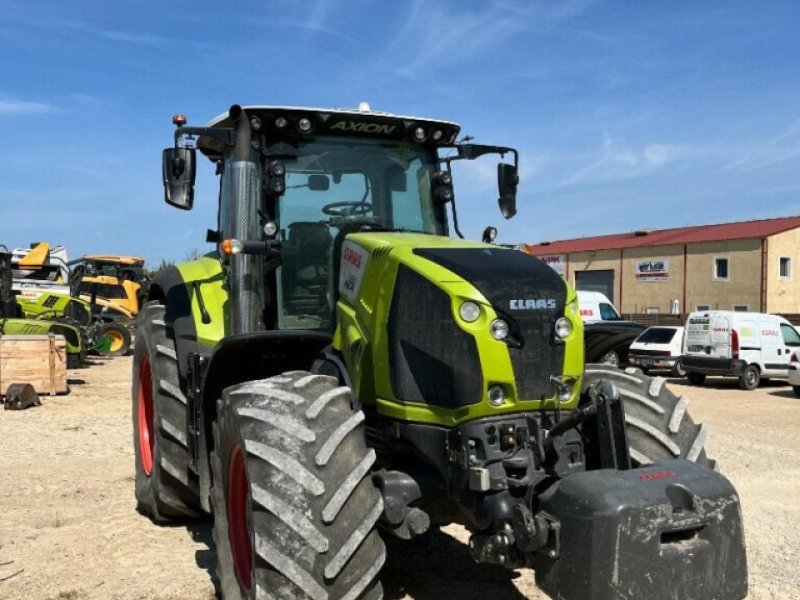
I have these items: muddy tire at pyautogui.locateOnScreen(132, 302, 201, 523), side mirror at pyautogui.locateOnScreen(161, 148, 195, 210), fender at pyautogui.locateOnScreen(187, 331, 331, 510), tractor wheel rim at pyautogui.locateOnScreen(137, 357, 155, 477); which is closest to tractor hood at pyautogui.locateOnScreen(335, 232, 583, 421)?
fender at pyautogui.locateOnScreen(187, 331, 331, 510)

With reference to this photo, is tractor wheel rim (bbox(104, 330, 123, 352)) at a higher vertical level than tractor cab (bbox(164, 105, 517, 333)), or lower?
lower

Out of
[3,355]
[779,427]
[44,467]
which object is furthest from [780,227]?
[44,467]

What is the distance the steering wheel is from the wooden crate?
33.3 feet

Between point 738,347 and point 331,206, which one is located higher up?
point 331,206

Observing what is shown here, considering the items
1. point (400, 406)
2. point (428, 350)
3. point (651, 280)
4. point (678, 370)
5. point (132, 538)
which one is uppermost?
point (651, 280)

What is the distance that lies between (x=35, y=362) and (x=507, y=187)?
10.7 meters

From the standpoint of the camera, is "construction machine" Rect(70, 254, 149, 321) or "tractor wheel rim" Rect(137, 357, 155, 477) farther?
"construction machine" Rect(70, 254, 149, 321)

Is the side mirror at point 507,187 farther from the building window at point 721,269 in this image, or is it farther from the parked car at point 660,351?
the building window at point 721,269

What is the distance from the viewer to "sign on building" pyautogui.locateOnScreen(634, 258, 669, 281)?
4175 centimetres

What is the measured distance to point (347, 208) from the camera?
16.6 feet

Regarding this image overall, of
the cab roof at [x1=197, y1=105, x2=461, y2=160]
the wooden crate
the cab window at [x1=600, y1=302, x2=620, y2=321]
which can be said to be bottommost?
the wooden crate

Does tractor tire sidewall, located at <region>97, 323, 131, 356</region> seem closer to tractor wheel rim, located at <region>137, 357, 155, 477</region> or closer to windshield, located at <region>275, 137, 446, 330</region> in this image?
tractor wheel rim, located at <region>137, 357, 155, 477</region>

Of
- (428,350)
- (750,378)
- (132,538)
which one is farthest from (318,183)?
(750,378)

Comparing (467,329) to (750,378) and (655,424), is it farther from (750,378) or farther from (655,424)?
(750,378)
